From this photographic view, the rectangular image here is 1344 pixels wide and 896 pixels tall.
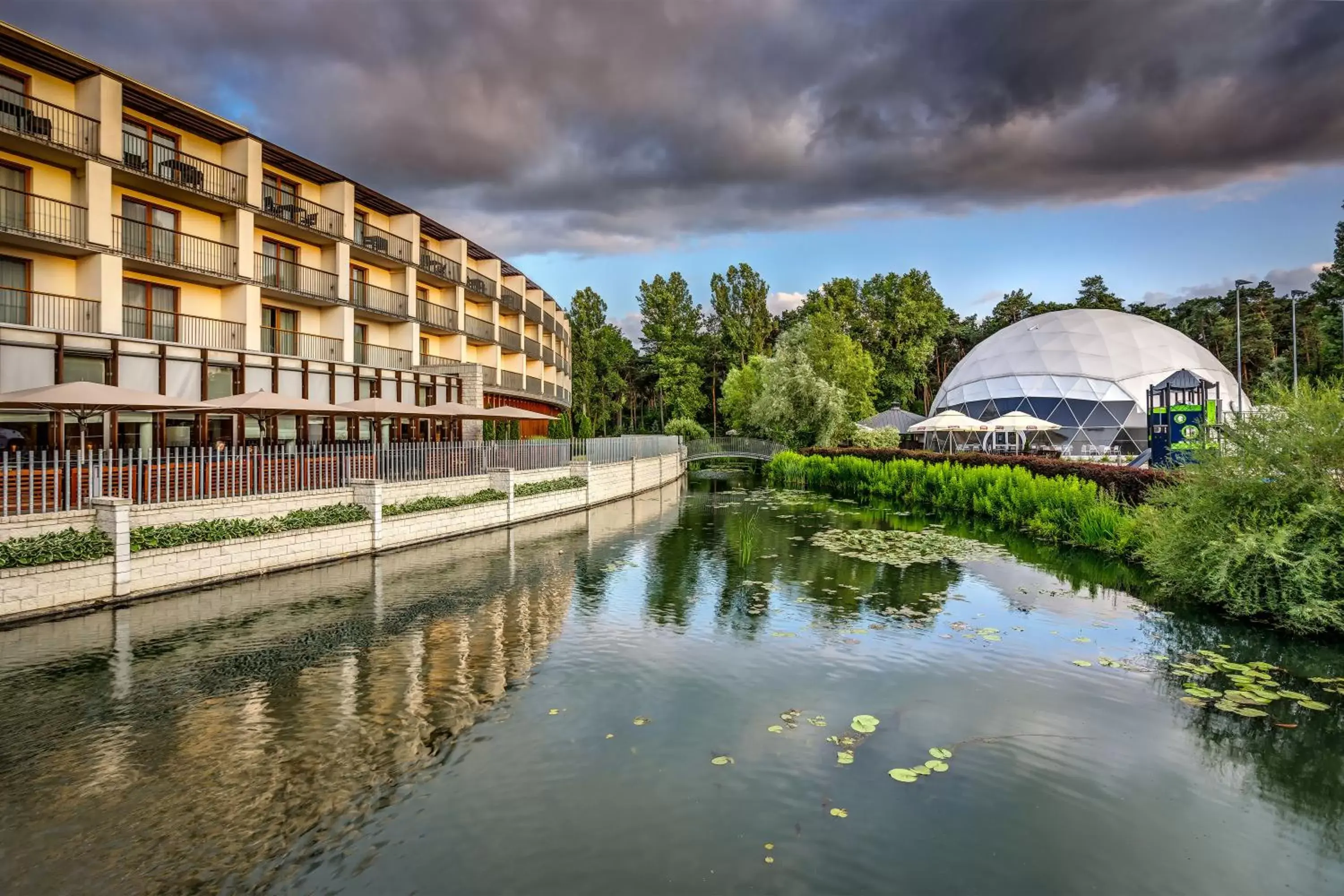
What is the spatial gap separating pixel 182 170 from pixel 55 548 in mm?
15767

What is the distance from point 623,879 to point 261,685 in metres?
5.40

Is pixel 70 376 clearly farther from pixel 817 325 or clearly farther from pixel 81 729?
pixel 817 325

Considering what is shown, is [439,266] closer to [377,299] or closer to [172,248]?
[377,299]

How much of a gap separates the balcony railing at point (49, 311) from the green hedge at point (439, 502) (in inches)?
389

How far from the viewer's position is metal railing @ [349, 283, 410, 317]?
28.3 meters

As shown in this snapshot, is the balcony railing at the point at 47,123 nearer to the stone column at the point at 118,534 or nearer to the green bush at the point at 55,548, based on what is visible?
the stone column at the point at 118,534

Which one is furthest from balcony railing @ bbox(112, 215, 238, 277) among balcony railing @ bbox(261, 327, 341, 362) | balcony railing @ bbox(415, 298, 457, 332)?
balcony railing @ bbox(415, 298, 457, 332)

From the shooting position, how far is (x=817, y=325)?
165 ft

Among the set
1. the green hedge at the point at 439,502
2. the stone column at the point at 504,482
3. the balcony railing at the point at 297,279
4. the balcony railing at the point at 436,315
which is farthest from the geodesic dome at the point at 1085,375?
the balcony railing at the point at 297,279

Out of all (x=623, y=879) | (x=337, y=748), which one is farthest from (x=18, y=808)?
(x=623, y=879)

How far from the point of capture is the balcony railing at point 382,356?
1147 inches

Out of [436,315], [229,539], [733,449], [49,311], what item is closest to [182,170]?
[49,311]

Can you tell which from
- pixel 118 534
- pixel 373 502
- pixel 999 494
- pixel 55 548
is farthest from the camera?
pixel 999 494

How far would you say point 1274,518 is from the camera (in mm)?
9742
